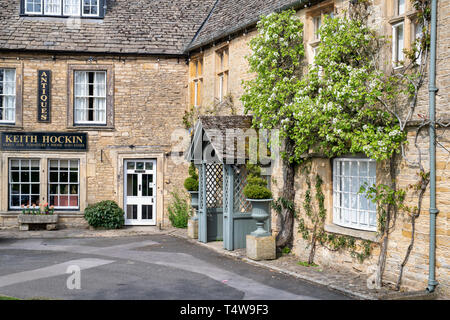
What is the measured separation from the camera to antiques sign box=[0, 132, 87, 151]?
17.5 m

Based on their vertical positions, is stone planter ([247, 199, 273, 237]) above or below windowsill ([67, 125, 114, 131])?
below

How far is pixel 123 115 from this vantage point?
1803cm

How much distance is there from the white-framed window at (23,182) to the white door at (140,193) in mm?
3125

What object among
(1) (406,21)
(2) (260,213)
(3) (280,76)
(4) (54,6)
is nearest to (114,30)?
(4) (54,6)

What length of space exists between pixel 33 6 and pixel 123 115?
5355 millimetres

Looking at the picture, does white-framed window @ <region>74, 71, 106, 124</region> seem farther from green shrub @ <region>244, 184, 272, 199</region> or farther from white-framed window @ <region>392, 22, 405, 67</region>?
white-framed window @ <region>392, 22, 405, 67</region>

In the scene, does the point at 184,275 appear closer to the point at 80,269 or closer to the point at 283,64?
the point at 80,269

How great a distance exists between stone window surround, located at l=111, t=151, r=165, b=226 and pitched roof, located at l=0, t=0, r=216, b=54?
360 cm

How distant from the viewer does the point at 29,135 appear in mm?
17594

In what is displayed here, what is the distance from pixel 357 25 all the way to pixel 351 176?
3.02 m

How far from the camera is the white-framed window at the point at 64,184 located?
58.9ft

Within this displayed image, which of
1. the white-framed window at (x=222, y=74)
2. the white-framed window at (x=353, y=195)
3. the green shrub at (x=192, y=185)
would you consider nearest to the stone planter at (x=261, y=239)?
the white-framed window at (x=353, y=195)

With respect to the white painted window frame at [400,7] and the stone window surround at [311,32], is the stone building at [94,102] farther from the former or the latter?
the white painted window frame at [400,7]

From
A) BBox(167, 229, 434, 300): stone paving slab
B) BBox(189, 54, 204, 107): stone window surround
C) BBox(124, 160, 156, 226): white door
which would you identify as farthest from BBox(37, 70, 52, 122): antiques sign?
BBox(167, 229, 434, 300): stone paving slab
